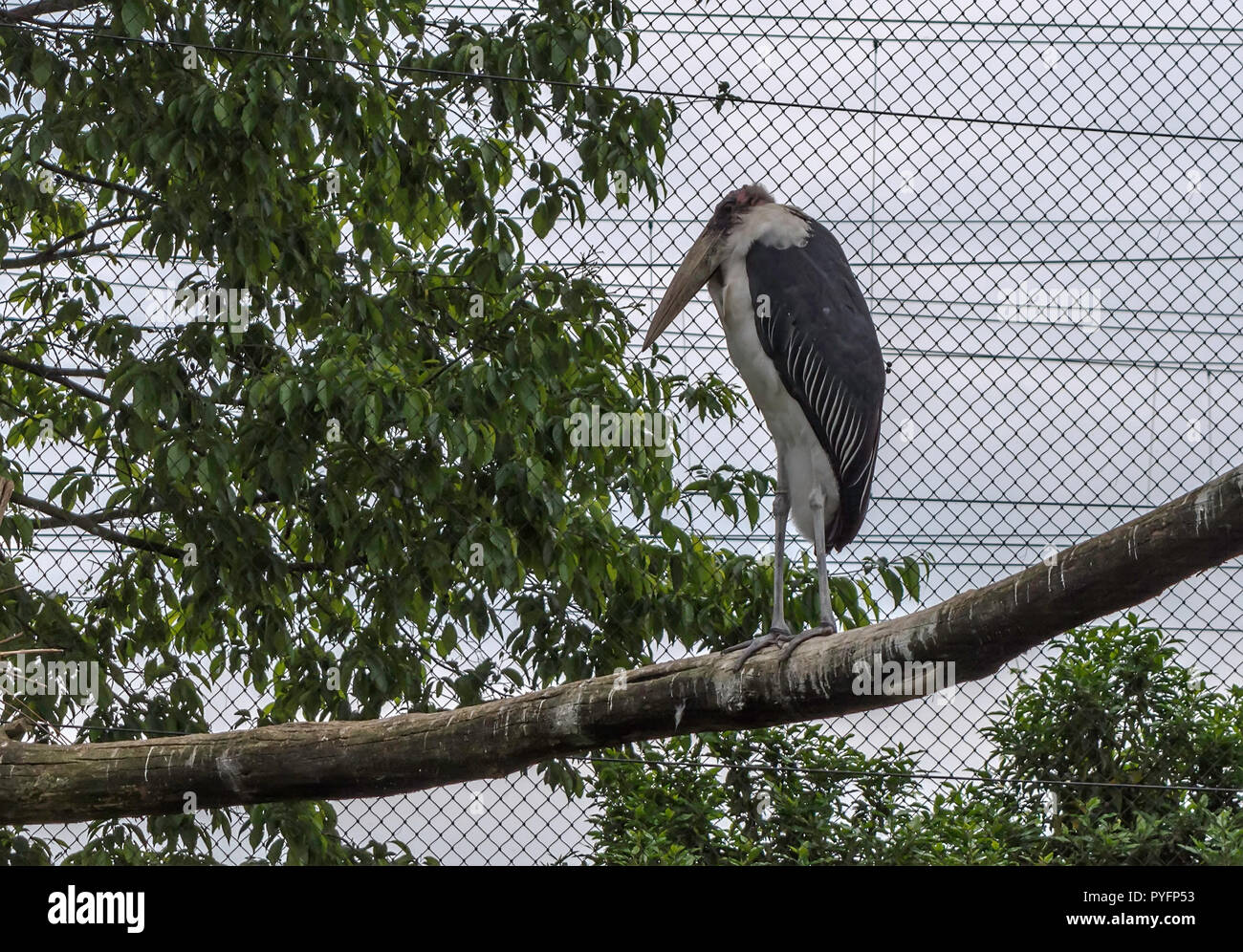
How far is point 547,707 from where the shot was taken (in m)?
2.31

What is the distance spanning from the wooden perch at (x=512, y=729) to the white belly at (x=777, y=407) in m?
0.82

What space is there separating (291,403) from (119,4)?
1.26 metres

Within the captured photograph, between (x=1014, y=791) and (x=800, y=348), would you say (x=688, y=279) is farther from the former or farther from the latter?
(x=1014, y=791)

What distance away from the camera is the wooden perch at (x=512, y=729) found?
75.9 inches

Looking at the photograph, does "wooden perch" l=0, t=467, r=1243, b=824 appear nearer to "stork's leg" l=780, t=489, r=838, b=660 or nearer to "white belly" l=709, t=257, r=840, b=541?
"stork's leg" l=780, t=489, r=838, b=660

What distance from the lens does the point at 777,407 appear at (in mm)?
3016

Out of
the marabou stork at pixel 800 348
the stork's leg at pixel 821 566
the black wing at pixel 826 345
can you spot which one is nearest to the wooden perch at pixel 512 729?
the stork's leg at pixel 821 566

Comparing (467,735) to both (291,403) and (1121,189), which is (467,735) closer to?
(291,403)

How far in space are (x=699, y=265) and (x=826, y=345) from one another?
1.22 ft

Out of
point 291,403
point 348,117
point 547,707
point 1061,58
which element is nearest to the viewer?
point 547,707

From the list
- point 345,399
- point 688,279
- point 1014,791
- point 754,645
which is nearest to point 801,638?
point 754,645

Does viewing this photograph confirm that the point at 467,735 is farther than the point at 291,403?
No

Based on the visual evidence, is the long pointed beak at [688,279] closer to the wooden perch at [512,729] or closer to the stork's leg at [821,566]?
the stork's leg at [821,566]
